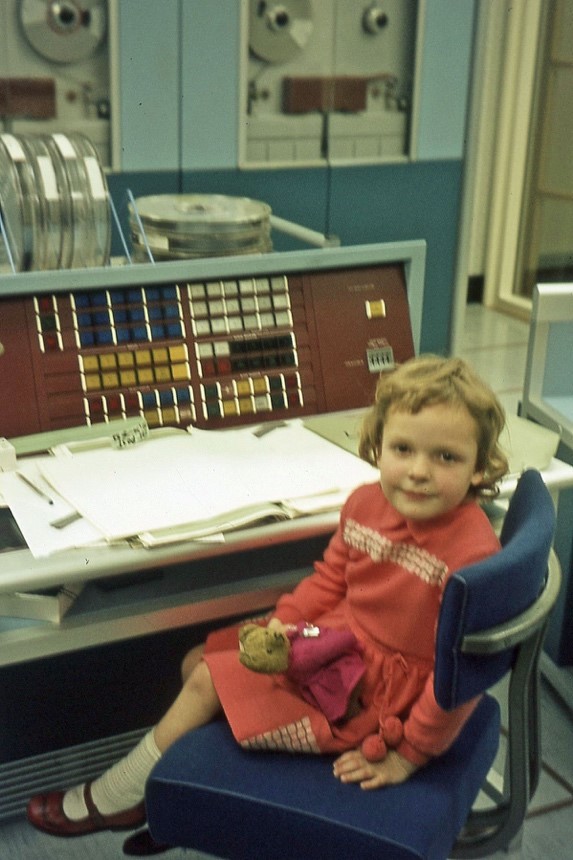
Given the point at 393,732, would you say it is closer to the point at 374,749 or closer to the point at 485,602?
the point at 374,749

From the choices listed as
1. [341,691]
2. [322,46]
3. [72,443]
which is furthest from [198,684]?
[322,46]

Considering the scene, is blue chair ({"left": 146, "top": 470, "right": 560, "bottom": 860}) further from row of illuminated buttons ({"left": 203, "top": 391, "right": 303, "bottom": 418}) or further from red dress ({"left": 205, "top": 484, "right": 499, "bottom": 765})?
row of illuminated buttons ({"left": 203, "top": 391, "right": 303, "bottom": 418})

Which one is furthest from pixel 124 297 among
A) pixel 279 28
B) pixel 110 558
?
pixel 279 28

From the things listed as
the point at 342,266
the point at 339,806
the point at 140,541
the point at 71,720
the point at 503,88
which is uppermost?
the point at 503,88

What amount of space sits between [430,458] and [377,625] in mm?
242

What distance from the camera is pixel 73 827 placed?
1555 millimetres

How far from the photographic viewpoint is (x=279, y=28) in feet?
11.2

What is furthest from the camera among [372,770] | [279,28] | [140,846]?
[279,28]

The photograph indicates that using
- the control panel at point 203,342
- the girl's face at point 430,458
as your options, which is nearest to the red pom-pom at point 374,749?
the girl's face at point 430,458

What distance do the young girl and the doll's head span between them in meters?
0.06

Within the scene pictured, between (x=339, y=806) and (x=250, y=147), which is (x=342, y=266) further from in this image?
(x=250, y=147)

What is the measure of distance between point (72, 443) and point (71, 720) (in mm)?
666

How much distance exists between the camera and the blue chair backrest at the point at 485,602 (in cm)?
109

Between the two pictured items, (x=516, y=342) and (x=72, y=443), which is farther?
(x=516, y=342)
